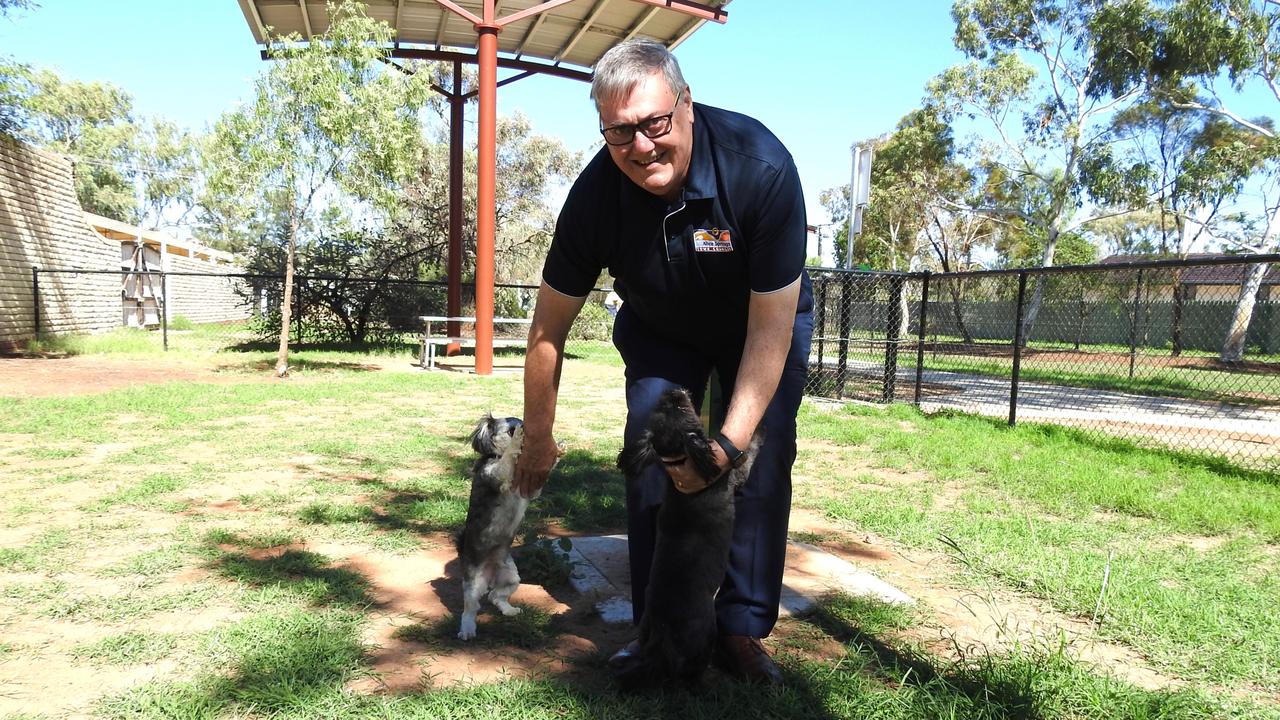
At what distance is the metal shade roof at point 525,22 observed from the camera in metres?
12.3

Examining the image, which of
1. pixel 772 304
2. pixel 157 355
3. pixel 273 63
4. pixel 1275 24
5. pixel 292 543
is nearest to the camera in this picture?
pixel 772 304

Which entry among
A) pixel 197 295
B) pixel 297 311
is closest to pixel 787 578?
pixel 297 311

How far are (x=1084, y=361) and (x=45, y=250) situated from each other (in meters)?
23.2

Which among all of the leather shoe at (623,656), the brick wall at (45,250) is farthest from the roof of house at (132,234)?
the leather shoe at (623,656)

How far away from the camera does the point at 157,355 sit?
1373 cm

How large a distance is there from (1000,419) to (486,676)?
25.2 feet

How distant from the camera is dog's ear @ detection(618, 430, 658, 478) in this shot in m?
2.26

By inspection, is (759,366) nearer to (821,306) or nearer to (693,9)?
(821,306)

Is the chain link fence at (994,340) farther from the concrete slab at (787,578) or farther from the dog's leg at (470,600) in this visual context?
the dog's leg at (470,600)

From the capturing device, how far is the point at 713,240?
228 cm

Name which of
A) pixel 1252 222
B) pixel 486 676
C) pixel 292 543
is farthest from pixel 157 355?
pixel 1252 222

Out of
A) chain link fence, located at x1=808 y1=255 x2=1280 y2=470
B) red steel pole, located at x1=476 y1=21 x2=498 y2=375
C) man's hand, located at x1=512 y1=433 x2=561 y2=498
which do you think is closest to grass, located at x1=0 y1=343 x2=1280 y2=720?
man's hand, located at x1=512 y1=433 x2=561 y2=498

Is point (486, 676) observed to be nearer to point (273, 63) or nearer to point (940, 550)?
point (940, 550)

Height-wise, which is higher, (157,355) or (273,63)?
(273,63)
